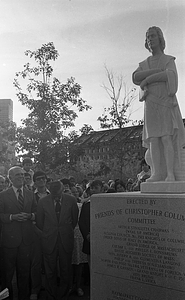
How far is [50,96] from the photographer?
1057 cm

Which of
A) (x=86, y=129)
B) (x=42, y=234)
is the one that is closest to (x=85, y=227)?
(x=42, y=234)

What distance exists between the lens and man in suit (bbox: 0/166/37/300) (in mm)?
5129

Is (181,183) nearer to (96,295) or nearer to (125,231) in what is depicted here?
(125,231)

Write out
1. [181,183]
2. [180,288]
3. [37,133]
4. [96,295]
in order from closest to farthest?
[180,288] < [181,183] < [96,295] < [37,133]

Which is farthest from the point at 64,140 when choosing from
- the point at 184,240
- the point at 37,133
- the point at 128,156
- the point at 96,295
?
the point at 184,240

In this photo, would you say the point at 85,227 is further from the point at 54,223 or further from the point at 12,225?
the point at 12,225

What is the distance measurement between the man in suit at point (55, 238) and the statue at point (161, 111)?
1371mm

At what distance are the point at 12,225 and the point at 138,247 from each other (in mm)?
1923

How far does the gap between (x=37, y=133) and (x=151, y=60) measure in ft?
19.3

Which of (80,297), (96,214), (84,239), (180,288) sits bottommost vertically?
(80,297)

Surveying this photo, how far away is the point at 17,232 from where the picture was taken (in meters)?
5.17

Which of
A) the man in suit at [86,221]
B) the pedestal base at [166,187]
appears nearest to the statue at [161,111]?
the pedestal base at [166,187]

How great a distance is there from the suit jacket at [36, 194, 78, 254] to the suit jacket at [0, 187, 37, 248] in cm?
21

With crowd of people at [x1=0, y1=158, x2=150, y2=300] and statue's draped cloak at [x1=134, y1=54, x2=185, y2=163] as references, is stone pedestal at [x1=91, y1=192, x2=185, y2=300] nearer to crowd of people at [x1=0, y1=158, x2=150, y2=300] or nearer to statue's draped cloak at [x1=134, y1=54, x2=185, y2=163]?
crowd of people at [x1=0, y1=158, x2=150, y2=300]
